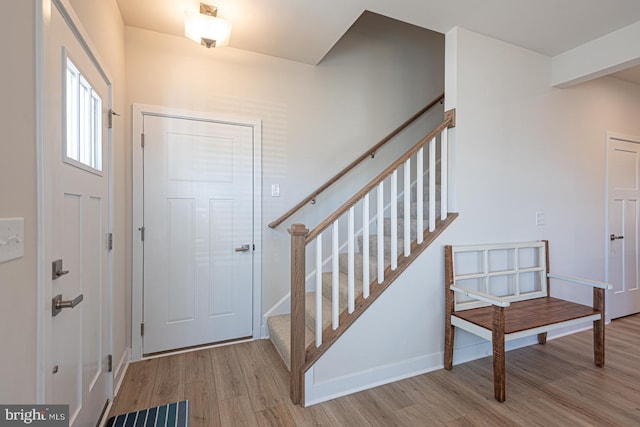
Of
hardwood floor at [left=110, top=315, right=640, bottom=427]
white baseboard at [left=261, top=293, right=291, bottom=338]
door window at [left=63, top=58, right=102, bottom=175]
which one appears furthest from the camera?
white baseboard at [left=261, top=293, right=291, bottom=338]

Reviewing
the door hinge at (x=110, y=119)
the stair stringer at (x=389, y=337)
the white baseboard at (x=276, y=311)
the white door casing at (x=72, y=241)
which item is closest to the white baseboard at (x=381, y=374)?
the stair stringer at (x=389, y=337)

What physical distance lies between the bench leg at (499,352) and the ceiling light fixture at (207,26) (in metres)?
2.63

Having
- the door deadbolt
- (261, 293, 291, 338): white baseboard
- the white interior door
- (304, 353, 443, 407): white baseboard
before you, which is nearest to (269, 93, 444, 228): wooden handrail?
the white interior door

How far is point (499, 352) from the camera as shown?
6.03 feet

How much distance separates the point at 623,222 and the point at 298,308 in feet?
Result: 12.8

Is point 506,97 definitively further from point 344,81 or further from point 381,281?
point 381,281

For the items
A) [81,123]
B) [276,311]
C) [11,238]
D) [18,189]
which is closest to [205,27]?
[81,123]

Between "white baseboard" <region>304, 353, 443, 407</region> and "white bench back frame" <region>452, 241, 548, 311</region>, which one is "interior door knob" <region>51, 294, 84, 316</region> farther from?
"white bench back frame" <region>452, 241, 548, 311</region>

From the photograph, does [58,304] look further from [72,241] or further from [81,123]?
[81,123]

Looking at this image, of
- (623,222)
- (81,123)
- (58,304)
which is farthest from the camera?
(623,222)

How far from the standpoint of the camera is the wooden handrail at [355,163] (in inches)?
108

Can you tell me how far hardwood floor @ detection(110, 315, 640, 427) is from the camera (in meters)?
1.71

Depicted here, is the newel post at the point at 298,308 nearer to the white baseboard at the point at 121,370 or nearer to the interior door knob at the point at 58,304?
the interior door knob at the point at 58,304

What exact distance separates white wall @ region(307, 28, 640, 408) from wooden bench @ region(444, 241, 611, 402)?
0.29 feet
